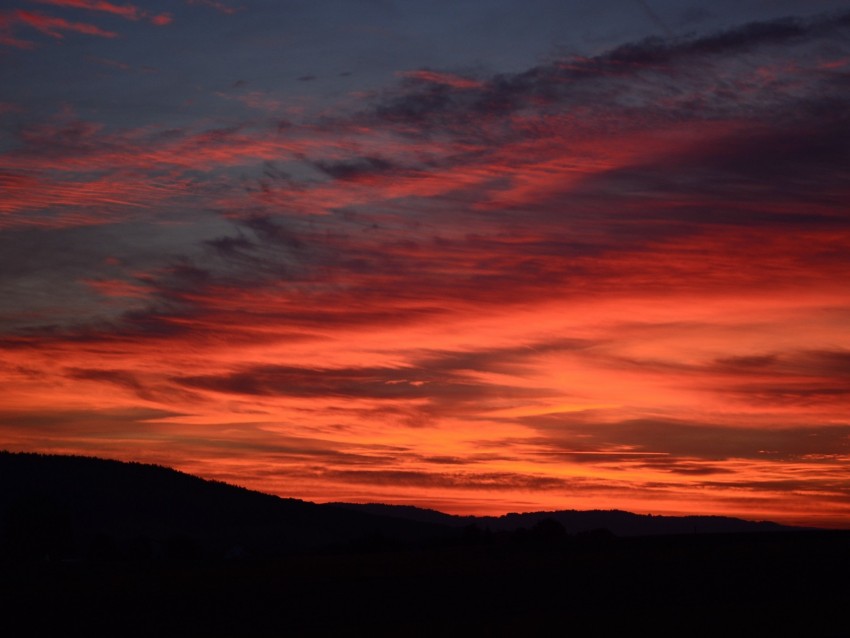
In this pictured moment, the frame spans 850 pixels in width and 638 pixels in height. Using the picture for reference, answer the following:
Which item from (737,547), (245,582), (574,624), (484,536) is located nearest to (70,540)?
(484,536)

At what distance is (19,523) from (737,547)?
271 ft

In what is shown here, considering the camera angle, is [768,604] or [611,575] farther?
[611,575]

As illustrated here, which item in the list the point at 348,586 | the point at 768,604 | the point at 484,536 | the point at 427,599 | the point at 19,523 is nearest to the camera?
the point at 768,604

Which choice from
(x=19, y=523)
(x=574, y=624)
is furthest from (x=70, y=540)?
(x=574, y=624)

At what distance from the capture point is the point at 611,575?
6700 centimetres

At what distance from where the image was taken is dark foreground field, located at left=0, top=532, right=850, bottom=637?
47.1m

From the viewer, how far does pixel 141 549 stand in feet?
418

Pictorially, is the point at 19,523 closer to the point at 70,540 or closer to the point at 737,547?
the point at 70,540

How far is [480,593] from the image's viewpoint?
59656 mm

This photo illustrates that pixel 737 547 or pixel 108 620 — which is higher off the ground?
pixel 737 547

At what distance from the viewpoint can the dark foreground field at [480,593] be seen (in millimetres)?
47062

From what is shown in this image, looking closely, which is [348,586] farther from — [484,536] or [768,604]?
[484,536]

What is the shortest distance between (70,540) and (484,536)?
5147 cm

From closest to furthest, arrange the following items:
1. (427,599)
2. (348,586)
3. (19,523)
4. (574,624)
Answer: (574,624) → (427,599) → (348,586) → (19,523)
